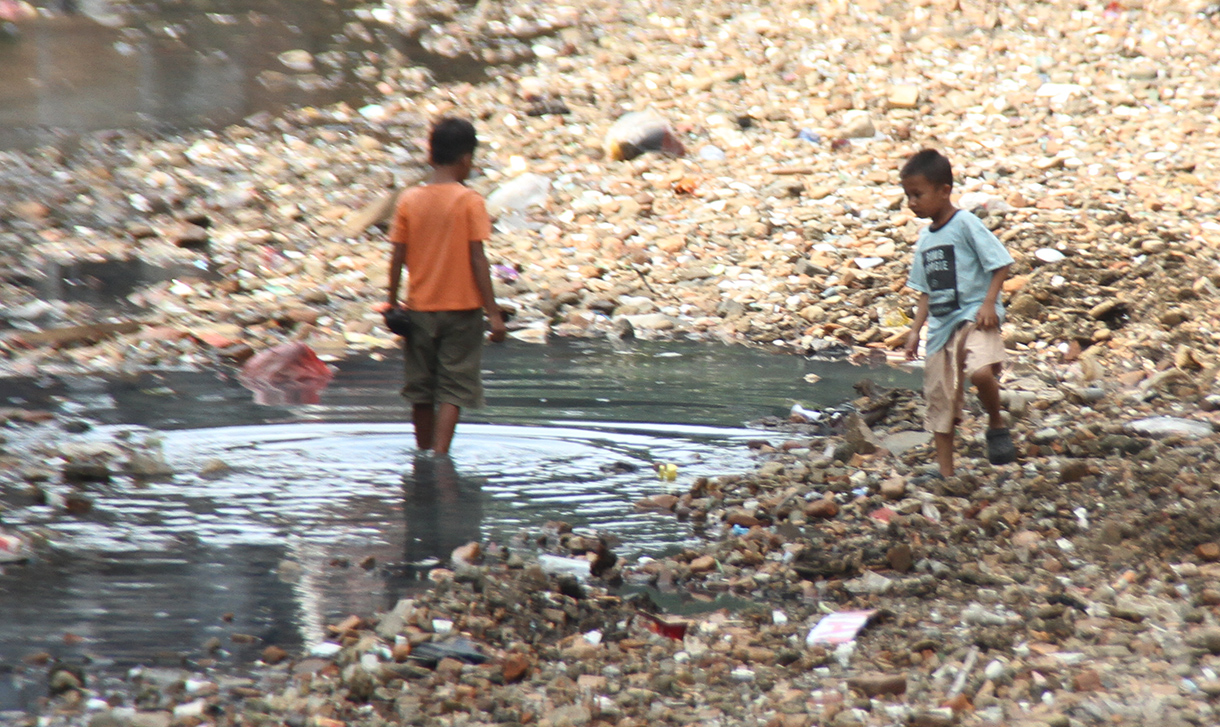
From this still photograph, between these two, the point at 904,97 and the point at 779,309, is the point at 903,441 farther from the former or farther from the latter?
the point at 904,97

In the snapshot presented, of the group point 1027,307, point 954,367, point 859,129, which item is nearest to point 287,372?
point 954,367

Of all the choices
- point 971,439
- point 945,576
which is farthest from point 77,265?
point 945,576

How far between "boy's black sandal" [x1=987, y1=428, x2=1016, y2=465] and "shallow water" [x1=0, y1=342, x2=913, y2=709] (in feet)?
3.31

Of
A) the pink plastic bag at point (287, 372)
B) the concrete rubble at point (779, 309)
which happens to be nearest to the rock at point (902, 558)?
the concrete rubble at point (779, 309)

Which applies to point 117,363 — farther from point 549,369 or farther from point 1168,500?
point 1168,500

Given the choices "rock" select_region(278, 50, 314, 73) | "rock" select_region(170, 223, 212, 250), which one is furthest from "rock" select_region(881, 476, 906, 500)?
"rock" select_region(278, 50, 314, 73)

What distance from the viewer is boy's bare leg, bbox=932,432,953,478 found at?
4770 mm

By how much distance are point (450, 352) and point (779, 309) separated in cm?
389

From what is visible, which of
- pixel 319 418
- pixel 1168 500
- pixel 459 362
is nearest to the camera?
pixel 1168 500

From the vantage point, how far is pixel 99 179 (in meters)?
9.86

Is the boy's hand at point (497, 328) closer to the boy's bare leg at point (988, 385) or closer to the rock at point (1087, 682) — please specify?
the boy's bare leg at point (988, 385)

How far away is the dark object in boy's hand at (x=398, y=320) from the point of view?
16.8 feet

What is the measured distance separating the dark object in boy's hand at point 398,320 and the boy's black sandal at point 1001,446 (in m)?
2.31

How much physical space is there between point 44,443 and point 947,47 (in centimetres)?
991
